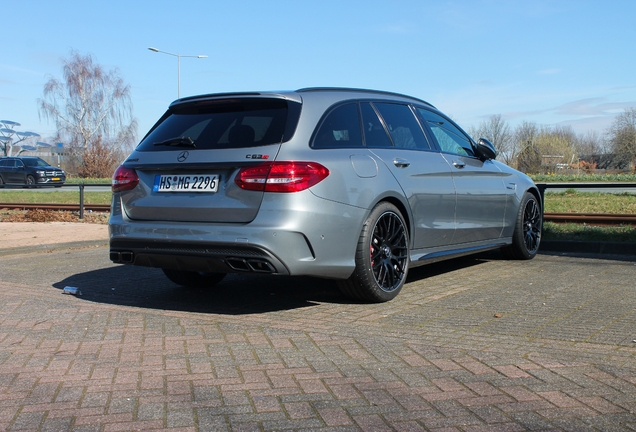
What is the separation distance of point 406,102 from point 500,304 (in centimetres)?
221

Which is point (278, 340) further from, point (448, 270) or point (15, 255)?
point (15, 255)

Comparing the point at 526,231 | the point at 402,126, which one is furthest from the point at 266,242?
the point at 526,231

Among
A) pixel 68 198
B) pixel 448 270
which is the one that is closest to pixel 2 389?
pixel 448 270

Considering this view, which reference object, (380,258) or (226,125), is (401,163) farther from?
(226,125)

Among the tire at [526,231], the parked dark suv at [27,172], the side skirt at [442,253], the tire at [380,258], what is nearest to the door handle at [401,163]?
the tire at [380,258]

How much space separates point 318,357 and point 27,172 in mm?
38271

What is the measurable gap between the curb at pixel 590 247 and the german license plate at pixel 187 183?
19.2 feet

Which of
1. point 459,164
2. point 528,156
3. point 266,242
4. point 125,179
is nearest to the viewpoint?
point 266,242

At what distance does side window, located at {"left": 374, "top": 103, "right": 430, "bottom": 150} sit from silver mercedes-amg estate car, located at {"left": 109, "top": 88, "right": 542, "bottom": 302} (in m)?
0.01

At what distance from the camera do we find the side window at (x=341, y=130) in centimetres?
552

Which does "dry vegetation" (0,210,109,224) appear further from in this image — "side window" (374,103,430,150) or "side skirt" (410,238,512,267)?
"side window" (374,103,430,150)

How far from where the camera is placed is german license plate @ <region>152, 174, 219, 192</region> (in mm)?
5316

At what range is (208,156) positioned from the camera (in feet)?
17.6

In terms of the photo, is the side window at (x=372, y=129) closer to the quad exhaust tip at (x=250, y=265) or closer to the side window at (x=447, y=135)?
the side window at (x=447, y=135)
